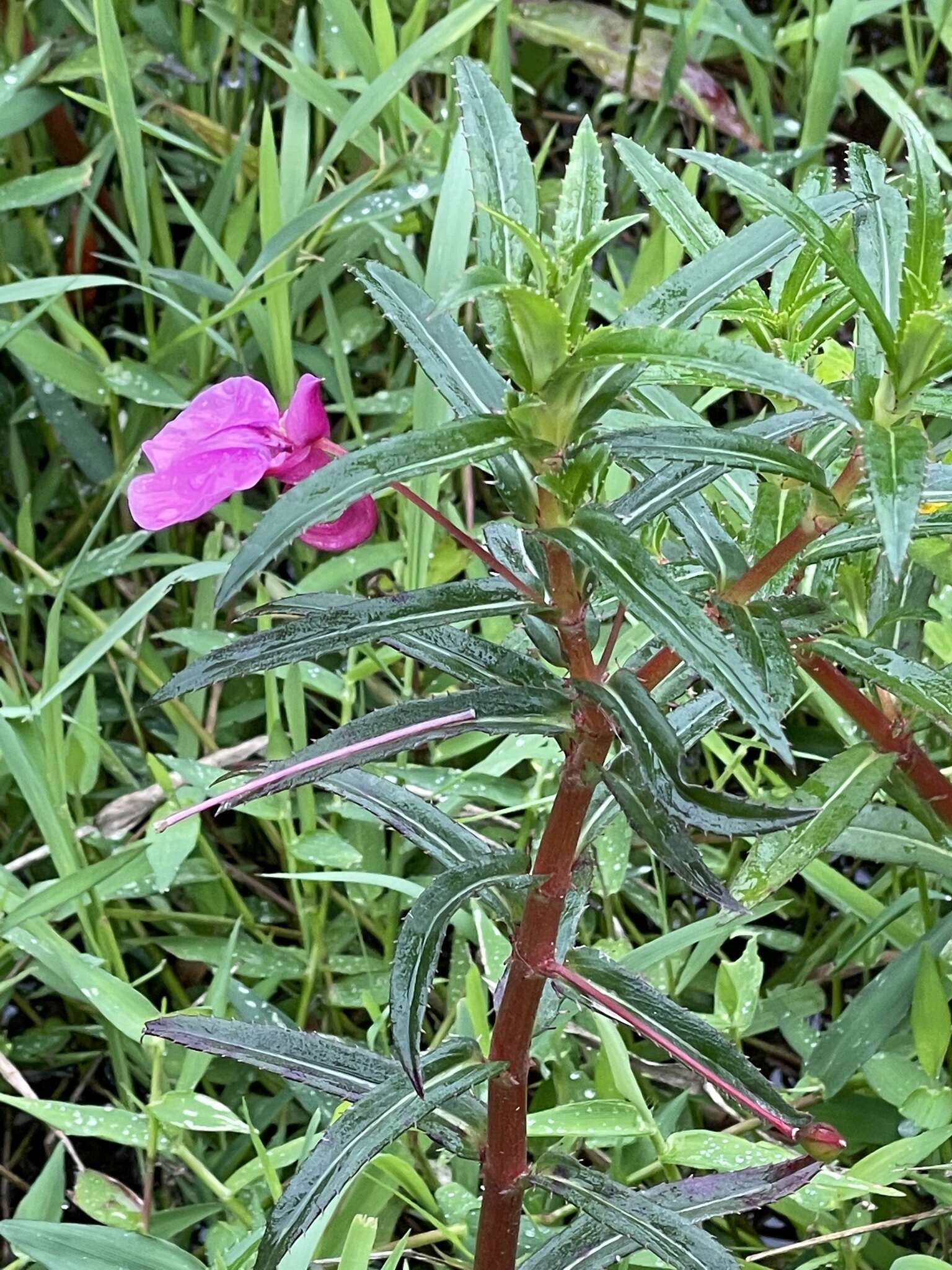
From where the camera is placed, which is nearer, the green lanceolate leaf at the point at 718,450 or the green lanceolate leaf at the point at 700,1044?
the green lanceolate leaf at the point at 718,450

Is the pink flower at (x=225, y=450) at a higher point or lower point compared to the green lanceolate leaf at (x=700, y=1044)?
higher

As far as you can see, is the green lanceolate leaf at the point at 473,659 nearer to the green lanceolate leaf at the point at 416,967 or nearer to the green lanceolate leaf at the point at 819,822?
the green lanceolate leaf at the point at 416,967

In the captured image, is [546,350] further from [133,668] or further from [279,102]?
[279,102]

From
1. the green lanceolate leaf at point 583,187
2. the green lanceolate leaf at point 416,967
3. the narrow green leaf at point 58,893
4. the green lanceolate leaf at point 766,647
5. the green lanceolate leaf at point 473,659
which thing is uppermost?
the green lanceolate leaf at point 583,187

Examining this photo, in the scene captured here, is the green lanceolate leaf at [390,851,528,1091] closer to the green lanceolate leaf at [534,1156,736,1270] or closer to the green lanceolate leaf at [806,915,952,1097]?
the green lanceolate leaf at [534,1156,736,1270]

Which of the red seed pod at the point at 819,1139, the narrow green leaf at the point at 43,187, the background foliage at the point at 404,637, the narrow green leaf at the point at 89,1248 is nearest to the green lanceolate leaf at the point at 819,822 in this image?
the background foliage at the point at 404,637

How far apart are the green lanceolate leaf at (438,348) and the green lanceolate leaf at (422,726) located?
0.14 metres

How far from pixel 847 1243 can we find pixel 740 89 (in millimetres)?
1528

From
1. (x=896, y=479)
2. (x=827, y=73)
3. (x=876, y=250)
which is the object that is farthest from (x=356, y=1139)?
(x=827, y=73)

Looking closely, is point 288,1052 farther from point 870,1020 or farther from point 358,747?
point 870,1020

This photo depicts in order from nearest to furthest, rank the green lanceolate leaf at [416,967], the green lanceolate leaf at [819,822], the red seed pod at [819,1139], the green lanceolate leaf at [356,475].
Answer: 1. the green lanceolate leaf at [356,475]
2. the green lanceolate leaf at [416,967]
3. the red seed pod at [819,1139]
4. the green lanceolate leaf at [819,822]

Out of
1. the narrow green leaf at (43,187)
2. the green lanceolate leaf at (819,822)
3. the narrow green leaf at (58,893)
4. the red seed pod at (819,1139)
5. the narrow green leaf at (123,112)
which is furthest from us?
the narrow green leaf at (43,187)

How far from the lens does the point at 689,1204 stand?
2.73 feet

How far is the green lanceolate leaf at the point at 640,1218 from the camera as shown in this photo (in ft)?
2.41
